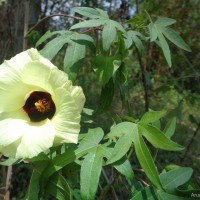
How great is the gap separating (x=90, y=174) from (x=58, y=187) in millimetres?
117

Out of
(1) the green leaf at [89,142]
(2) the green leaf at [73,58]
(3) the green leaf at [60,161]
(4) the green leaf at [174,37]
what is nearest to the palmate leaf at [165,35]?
(4) the green leaf at [174,37]

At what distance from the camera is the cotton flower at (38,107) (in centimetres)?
88

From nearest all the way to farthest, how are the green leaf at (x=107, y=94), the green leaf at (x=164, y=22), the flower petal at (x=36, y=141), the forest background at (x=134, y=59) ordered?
the flower petal at (x=36, y=141)
the green leaf at (x=107, y=94)
the green leaf at (x=164, y=22)
the forest background at (x=134, y=59)

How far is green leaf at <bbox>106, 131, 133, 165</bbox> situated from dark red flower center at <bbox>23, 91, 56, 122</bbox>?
0.67ft

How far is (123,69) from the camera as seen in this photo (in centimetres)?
114

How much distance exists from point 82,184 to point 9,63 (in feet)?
1.27

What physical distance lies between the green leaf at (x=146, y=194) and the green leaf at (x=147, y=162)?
9 centimetres

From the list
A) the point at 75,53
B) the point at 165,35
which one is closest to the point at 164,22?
the point at 165,35

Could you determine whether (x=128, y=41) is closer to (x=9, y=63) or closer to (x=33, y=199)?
(x=9, y=63)

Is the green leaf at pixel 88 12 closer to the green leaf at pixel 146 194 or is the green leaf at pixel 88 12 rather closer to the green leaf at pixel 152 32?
the green leaf at pixel 152 32

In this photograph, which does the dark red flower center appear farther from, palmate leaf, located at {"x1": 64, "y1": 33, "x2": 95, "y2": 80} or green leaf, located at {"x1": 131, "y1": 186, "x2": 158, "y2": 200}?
green leaf, located at {"x1": 131, "y1": 186, "x2": 158, "y2": 200}

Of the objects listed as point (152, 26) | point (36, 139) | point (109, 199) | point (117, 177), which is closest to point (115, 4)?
point (109, 199)

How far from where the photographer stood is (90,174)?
0.95 meters

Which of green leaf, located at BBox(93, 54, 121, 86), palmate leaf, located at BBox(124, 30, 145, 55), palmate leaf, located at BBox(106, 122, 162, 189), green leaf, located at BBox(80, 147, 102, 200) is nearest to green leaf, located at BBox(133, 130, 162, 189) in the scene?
palmate leaf, located at BBox(106, 122, 162, 189)
